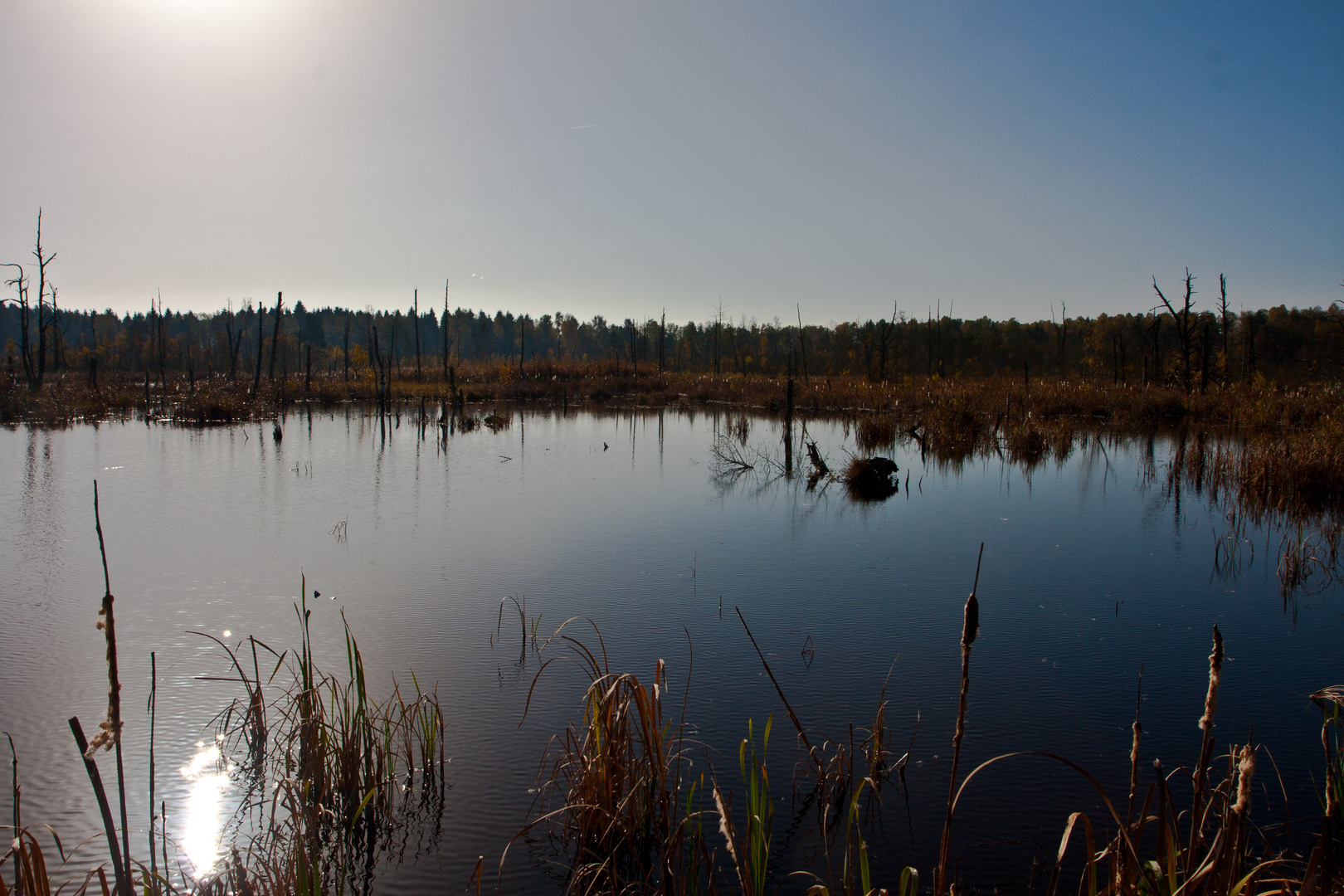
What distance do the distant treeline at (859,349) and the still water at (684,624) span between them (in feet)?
48.6

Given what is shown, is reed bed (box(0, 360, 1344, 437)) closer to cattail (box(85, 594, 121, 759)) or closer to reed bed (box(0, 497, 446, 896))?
reed bed (box(0, 497, 446, 896))

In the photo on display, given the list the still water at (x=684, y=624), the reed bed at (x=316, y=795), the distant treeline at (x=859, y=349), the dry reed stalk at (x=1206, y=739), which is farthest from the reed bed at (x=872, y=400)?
the dry reed stalk at (x=1206, y=739)

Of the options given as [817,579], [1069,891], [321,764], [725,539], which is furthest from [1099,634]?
[321,764]

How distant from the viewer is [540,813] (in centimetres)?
362

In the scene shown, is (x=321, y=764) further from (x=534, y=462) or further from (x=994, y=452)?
(x=994, y=452)

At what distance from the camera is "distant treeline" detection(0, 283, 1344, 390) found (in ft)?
114

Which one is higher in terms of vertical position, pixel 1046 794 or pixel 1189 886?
pixel 1189 886

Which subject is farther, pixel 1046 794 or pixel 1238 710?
pixel 1238 710

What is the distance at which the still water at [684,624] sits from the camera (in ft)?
12.2

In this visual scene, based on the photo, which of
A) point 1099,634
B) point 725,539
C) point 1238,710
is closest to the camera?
point 1238,710

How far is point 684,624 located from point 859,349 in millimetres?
69561

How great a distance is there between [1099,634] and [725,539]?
422cm

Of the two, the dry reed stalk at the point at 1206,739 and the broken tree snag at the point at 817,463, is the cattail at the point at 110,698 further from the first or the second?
the broken tree snag at the point at 817,463

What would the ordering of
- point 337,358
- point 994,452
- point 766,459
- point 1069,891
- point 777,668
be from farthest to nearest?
point 337,358 < point 994,452 < point 766,459 < point 777,668 < point 1069,891
